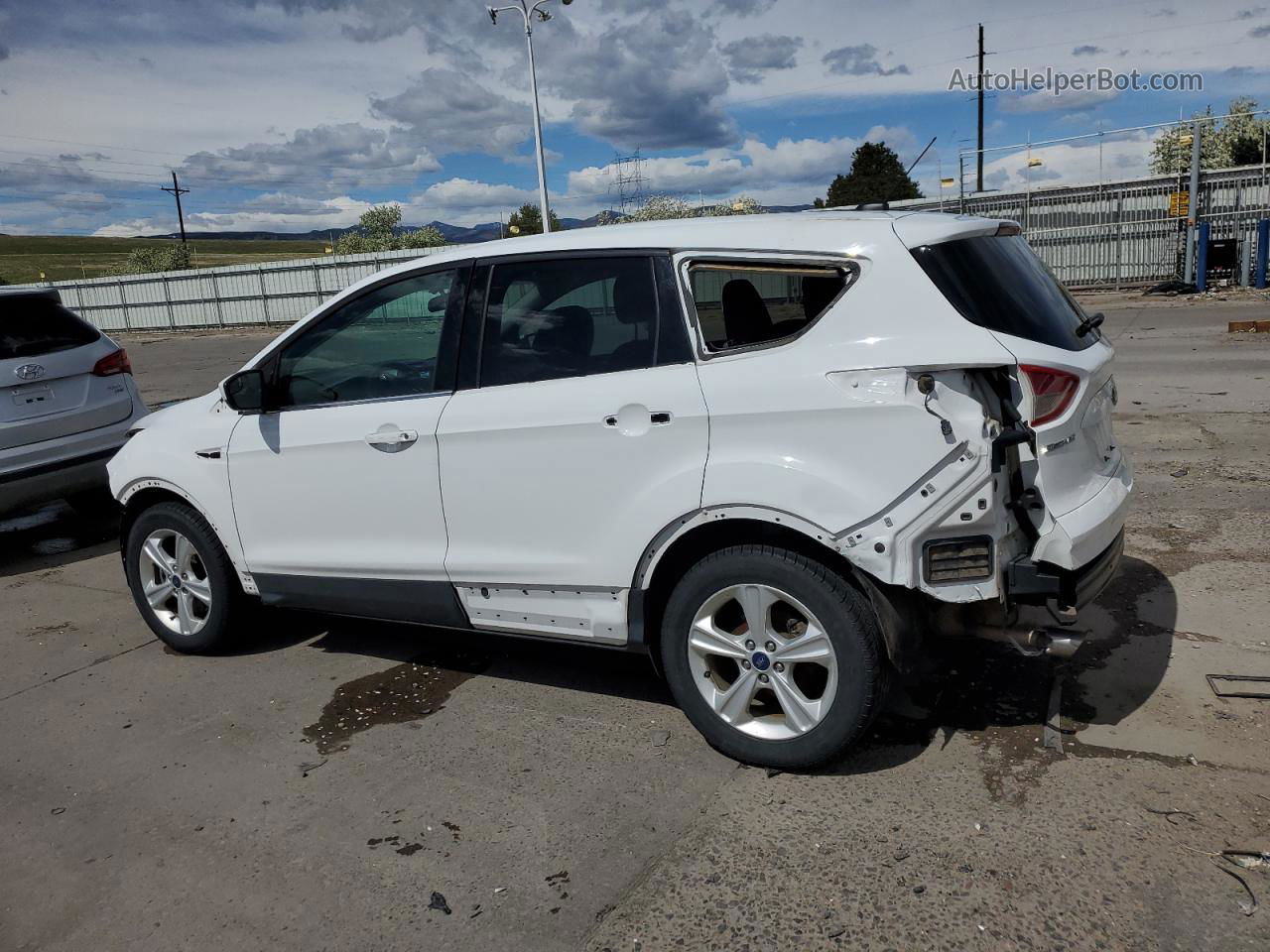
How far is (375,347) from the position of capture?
4.29 meters

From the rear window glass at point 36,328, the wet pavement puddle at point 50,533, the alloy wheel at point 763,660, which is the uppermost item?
the rear window glass at point 36,328

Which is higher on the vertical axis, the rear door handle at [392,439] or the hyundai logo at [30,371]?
the hyundai logo at [30,371]

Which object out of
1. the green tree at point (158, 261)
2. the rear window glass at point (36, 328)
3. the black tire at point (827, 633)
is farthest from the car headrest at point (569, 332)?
the green tree at point (158, 261)

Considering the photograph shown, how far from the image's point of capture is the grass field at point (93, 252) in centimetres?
10694

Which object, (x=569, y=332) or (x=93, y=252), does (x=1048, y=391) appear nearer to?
(x=569, y=332)

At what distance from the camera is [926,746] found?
3.56 metres

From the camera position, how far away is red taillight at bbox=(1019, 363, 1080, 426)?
10.2ft

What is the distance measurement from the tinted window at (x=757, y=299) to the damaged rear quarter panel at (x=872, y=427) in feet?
0.30

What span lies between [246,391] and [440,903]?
252 centimetres

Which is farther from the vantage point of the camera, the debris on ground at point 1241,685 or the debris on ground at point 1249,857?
the debris on ground at point 1241,685

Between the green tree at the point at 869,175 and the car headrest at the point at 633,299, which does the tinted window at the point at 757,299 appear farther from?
the green tree at the point at 869,175

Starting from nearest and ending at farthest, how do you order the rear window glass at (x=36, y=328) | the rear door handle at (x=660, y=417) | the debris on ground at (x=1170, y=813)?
the debris on ground at (x=1170, y=813)
the rear door handle at (x=660, y=417)
the rear window glass at (x=36, y=328)

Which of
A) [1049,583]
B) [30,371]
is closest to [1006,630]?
[1049,583]

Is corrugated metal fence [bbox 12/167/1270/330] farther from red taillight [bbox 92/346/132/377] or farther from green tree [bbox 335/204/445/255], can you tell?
green tree [bbox 335/204/445/255]
